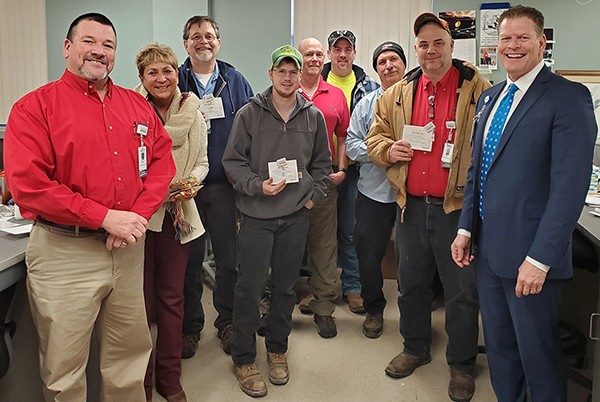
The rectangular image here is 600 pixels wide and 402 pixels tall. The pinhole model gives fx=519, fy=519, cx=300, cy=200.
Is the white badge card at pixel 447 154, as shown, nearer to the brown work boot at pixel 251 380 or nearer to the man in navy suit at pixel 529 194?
the man in navy suit at pixel 529 194

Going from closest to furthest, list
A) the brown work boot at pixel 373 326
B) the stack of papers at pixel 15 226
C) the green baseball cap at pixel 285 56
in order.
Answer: the stack of papers at pixel 15 226 < the green baseball cap at pixel 285 56 < the brown work boot at pixel 373 326

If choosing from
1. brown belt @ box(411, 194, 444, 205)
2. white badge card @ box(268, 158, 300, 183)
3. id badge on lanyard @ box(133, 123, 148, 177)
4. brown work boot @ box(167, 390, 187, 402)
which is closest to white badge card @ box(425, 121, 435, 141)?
brown belt @ box(411, 194, 444, 205)

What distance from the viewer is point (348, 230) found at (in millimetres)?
3516

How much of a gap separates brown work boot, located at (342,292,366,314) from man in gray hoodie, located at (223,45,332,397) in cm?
101

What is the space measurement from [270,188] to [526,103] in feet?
3.55

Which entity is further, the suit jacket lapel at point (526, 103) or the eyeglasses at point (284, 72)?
the eyeglasses at point (284, 72)

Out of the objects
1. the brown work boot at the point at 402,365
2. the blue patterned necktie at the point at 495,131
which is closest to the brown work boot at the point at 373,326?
the brown work boot at the point at 402,365

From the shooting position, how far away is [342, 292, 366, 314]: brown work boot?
3.35 meters

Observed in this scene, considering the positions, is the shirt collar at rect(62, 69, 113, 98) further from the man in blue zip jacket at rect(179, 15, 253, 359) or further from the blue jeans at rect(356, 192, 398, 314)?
the blue jeans at rect(356, 192, 398, 314)

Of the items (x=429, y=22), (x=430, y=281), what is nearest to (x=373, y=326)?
(x=430, y=281)

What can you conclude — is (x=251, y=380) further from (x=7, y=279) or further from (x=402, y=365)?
(x=7, y=279)

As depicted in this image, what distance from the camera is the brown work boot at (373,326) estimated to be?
3031 mm

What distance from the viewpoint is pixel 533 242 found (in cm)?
167

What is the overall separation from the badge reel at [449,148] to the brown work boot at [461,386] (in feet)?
3.25
